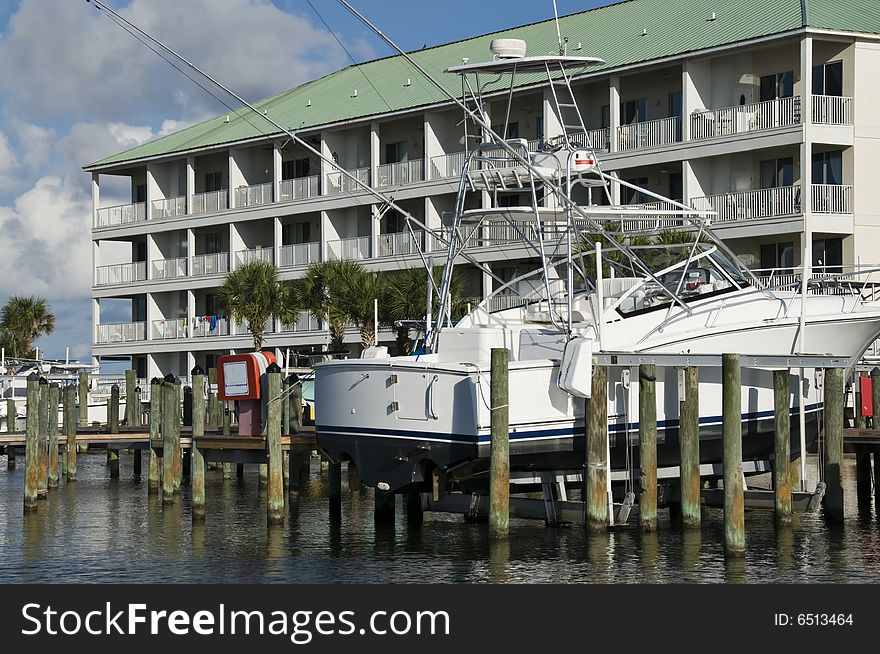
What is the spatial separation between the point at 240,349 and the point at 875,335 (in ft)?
124

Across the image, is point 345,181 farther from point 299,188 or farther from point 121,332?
point 121,332

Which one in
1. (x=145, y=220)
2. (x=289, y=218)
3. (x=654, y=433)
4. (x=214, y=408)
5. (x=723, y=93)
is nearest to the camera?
(x=654, y=433)

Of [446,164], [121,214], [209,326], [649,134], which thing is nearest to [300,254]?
[209,326]

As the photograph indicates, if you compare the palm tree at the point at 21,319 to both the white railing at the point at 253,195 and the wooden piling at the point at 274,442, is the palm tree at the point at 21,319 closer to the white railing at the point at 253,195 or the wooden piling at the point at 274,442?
the white railing at the point at 253,195

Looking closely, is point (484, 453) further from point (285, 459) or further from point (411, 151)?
point (411, 151)

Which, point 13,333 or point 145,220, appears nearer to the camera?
point 145,220

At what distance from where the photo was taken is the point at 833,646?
14141 mm

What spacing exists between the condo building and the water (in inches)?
441

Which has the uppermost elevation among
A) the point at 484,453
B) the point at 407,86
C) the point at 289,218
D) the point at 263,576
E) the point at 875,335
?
the point at 407,86

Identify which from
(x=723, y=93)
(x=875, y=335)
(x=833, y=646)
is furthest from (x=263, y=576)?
(x=723, y=93)

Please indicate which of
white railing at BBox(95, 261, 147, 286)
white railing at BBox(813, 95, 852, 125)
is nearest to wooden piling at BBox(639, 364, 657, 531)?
white railing at BBox(813, 95, 852, 125)

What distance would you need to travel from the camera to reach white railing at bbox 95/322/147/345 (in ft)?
213

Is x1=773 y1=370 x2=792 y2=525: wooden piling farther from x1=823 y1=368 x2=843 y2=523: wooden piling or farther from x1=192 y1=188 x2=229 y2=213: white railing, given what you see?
x1=192 y1=188 x2=229 y2=213: white railing

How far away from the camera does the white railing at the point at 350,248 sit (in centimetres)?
5614
